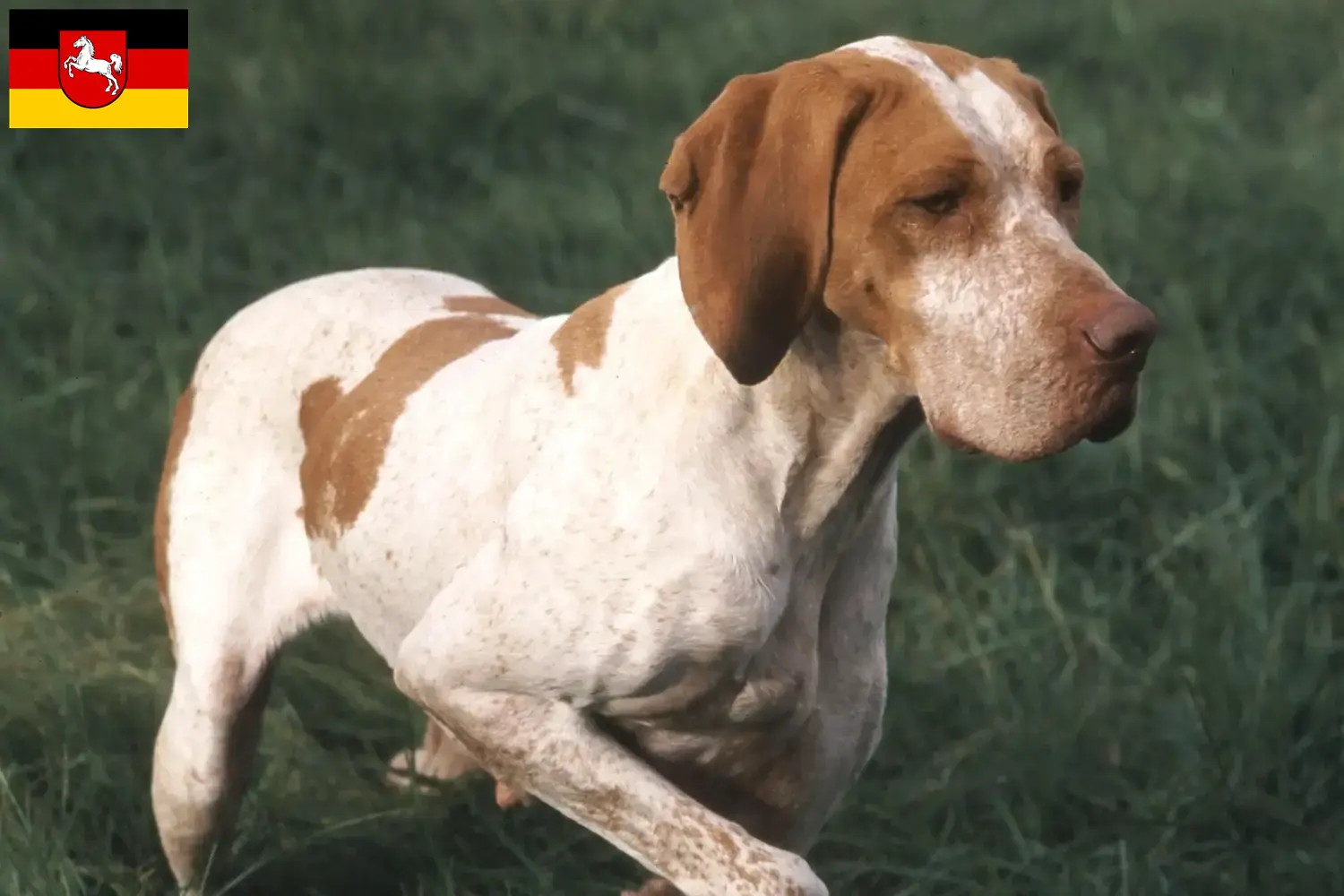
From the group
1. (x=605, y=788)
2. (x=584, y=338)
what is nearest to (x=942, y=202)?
(x=584, y=338)

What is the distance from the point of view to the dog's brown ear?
2.40 m

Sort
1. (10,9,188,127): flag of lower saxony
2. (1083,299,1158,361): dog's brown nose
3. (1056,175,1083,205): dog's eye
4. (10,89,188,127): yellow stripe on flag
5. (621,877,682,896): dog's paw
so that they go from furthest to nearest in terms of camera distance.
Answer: (10,89,188,127): yellow stripe on flag, (10,9,188,127): flag of lower saxony, (621,877,682,896): dog's paw, (1056,175,1083,205): dog's eye, (1083,299,1158,361): dog's brown nose

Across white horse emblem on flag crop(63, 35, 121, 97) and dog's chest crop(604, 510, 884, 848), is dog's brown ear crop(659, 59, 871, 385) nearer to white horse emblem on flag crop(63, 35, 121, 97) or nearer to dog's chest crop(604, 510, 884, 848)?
dog's chest crop(604, 510, 884, 848)

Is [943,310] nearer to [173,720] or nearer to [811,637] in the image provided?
[811,637]

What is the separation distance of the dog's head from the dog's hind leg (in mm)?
1096

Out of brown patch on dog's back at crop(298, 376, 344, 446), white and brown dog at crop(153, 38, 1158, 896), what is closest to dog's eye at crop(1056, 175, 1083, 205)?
white and brown dog at crop(153, 38, 1158, 896)

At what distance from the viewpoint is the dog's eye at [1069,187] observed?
246cm

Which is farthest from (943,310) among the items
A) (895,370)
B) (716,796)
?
(716,796)

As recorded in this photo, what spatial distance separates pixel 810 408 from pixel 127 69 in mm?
3890

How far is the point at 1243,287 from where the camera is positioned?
5523mm

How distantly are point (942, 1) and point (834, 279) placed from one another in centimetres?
662

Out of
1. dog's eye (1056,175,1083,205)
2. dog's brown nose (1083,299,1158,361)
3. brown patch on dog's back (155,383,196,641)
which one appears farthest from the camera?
brown patch on dog's back (155,383,196,641)

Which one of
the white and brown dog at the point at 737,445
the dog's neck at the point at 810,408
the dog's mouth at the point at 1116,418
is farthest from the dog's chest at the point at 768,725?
A: the dog's mouth at the point at 1116,418

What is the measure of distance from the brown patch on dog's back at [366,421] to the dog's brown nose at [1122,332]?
1163 mm
